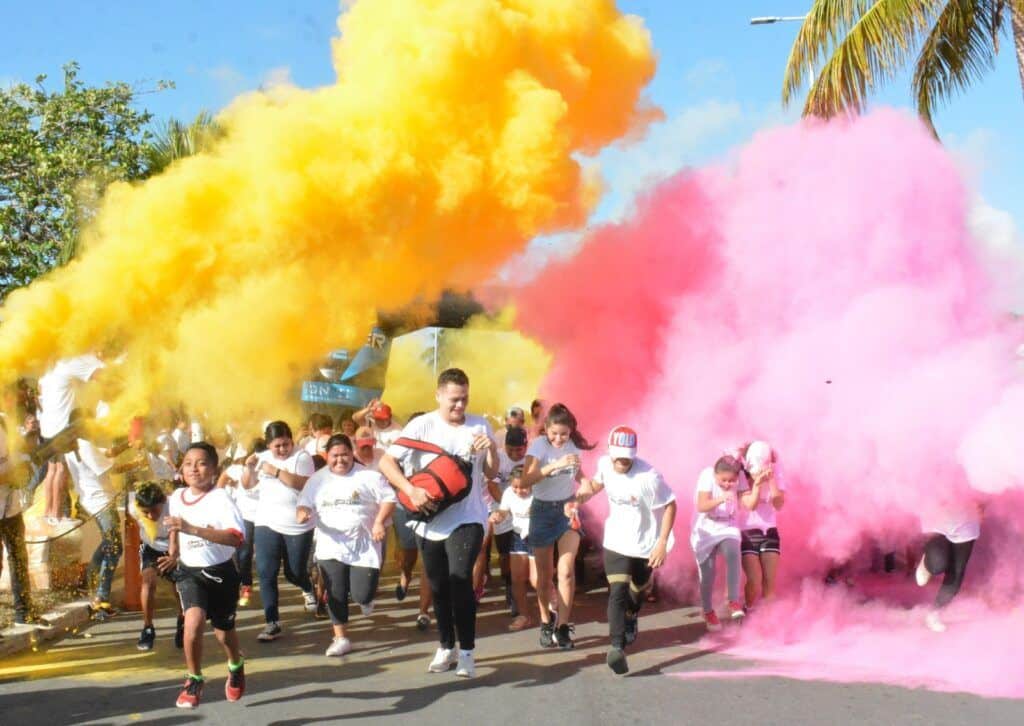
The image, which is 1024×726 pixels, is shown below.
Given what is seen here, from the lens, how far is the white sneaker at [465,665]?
6398mm

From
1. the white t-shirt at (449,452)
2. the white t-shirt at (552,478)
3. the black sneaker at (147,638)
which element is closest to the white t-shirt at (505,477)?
the white t-shirt at (552,478)

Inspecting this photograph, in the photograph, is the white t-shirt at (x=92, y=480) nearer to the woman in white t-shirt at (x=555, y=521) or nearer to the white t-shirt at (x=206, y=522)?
the white t-shirt at (x=206, y=522)

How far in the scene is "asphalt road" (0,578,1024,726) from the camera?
5555 mm

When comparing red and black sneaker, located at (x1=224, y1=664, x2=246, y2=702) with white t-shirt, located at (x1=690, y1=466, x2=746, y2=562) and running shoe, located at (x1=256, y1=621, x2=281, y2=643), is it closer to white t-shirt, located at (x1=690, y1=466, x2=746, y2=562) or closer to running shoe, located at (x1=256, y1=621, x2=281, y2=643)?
running shoe, located at (x1=256, y1=621, x2=281, y2=643)

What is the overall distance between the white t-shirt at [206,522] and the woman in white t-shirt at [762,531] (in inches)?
144

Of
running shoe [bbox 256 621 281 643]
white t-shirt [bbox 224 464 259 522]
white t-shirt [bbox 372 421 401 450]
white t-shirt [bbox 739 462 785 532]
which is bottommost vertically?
running shoe [bbox 256 621 281 643]

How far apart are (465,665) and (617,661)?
887 mm

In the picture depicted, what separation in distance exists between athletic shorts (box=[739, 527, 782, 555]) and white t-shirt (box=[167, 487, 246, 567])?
3.67 metres

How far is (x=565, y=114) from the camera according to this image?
8656mm

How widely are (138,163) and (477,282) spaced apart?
6788mm

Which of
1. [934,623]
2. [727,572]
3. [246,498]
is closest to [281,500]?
[246,498]

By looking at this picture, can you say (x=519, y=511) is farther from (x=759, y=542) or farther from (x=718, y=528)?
(x=759, y=542)

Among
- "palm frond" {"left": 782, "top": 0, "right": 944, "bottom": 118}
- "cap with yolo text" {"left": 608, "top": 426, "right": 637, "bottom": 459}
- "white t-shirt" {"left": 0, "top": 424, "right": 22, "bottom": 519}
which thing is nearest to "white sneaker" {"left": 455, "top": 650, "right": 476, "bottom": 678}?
"cap with yolo text" {"left": 608, "top": 426, "right": 637, "bottom": 459}

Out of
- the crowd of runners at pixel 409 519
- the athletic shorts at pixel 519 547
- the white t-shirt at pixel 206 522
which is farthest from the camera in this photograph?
the athletic shorts at pixel 519 547
